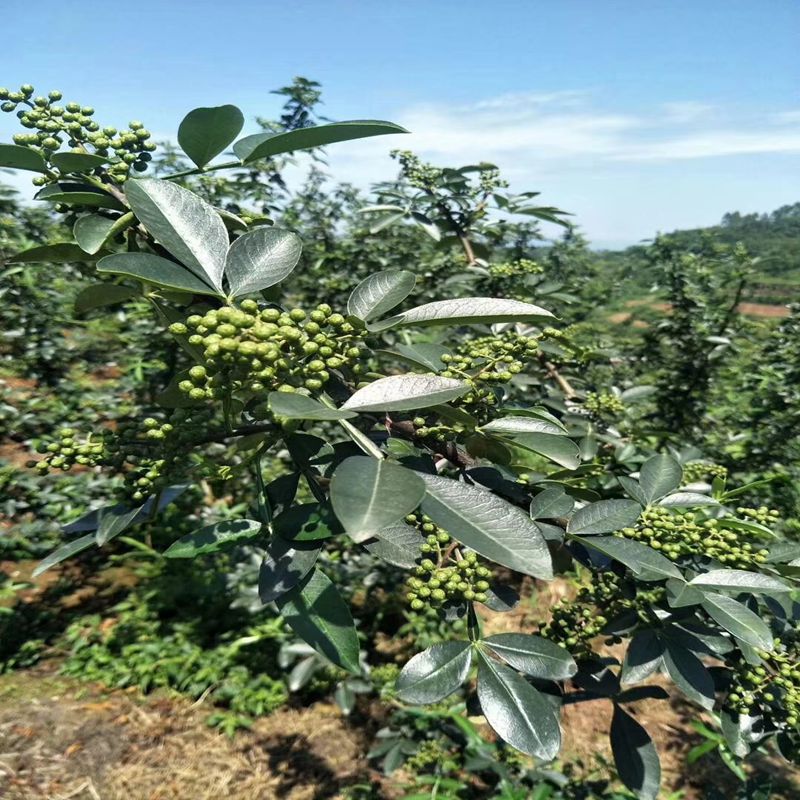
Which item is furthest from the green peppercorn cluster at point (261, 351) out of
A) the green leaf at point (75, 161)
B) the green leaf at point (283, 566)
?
the green leaf at point (75, 161)

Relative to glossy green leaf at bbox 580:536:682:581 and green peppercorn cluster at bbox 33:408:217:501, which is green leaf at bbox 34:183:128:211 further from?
glossy green leaf at bbox 580:536:682:581

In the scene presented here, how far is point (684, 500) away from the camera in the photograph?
1.24 m

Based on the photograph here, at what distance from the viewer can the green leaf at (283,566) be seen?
798 millimetres

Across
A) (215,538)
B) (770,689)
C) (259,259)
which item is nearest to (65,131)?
(259,259)

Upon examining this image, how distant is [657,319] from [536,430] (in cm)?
318

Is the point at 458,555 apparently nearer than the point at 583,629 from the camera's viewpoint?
Yes

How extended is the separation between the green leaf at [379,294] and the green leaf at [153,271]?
0.25m

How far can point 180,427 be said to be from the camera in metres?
0.94

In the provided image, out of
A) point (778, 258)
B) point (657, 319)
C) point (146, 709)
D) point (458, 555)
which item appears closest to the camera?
point (458, 555)

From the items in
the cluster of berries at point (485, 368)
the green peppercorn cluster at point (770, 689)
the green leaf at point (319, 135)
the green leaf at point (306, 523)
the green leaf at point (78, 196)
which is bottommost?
the green peppercorn cluster at point (770, 689)

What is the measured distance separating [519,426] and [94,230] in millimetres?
776

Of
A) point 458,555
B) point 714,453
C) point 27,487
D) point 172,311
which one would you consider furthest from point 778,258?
point 27,487

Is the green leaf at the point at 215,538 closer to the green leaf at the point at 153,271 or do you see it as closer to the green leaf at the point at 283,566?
the green leaf at the point at 283,566

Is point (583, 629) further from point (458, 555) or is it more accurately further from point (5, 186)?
point (5, 186)
